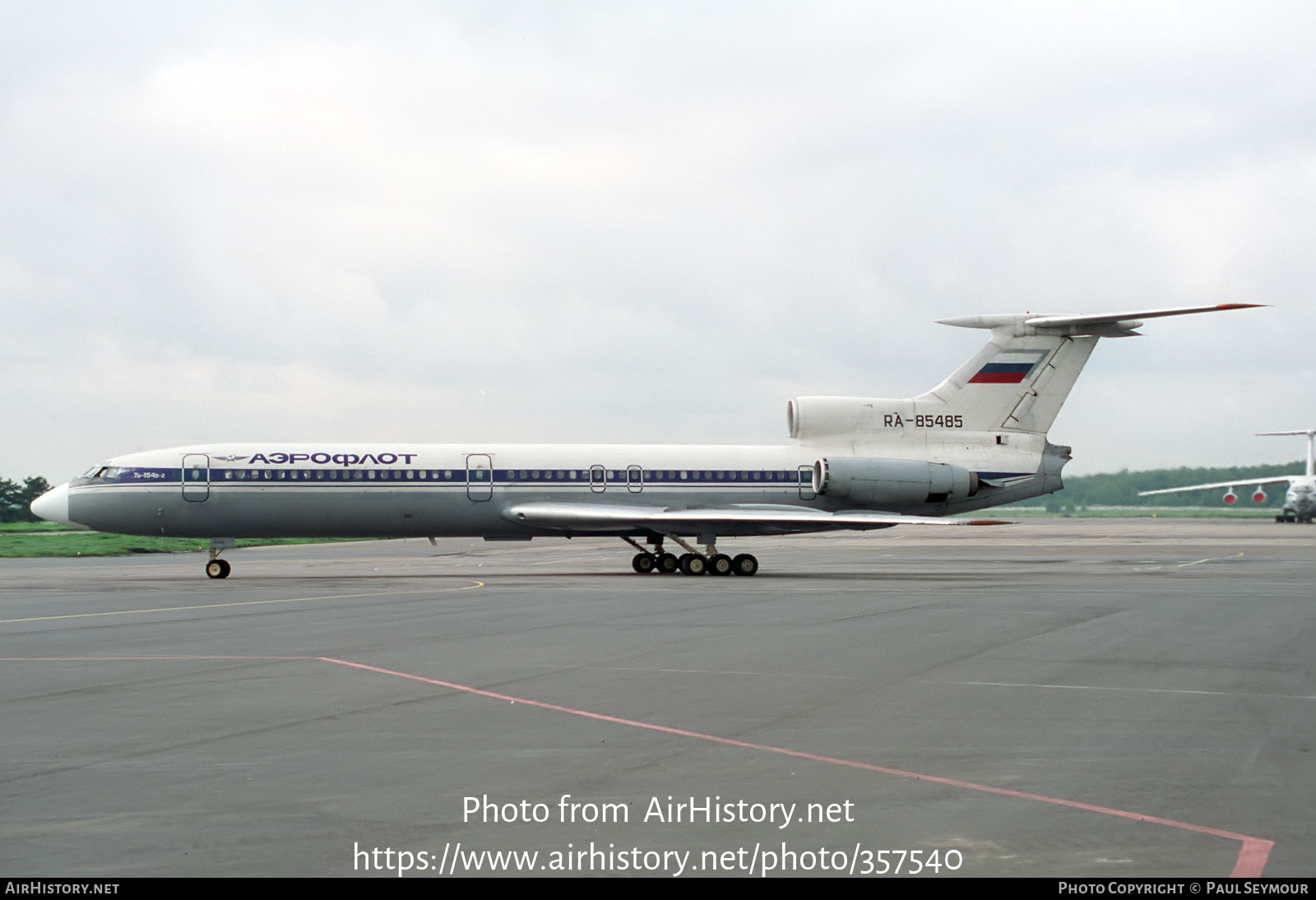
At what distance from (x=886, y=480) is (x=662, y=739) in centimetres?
2500

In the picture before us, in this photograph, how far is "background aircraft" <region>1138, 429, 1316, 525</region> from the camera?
82.7 meters

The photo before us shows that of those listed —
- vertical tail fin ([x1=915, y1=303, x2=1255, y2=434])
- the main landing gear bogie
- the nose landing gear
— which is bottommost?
the main landing gear bogie

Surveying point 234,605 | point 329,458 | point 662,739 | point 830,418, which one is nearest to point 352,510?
point 329,458

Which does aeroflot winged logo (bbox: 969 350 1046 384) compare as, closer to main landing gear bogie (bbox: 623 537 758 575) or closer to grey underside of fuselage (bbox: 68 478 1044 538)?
grey underside of fuselage (bbox: 68 478 1044 538)

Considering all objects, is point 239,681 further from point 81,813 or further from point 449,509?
point 449,509

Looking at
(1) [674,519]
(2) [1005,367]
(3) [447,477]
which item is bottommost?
(1) [674,519]

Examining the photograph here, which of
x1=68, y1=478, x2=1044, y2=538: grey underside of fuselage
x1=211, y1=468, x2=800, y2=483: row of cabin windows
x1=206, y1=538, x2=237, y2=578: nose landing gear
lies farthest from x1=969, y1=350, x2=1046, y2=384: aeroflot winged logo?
x1=206, y1=538, x2=237, y2=578: nose landing gear

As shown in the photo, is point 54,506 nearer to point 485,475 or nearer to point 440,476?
point 440,476

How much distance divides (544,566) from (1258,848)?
30.9m

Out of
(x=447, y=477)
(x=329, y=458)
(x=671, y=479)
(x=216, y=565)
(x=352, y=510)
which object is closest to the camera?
(x=216, y=565)

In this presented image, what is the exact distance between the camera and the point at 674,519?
30828mm

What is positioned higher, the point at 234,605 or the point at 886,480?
the point at 886,480

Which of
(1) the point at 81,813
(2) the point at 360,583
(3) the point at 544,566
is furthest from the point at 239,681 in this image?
(3) the point at 544,566

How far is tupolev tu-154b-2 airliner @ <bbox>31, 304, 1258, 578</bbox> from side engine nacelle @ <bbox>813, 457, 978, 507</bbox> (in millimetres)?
39
